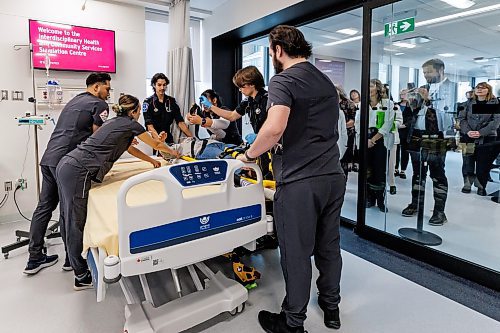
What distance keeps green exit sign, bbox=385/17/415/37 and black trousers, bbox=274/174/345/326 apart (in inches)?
70.4

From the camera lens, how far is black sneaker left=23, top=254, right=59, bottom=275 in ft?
7.88

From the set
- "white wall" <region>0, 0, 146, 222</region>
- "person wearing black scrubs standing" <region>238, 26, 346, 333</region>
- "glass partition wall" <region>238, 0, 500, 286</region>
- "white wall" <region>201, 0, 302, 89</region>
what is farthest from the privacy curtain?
"person wearing black scrubs standing" <region>238, 26, 346, 333</region>

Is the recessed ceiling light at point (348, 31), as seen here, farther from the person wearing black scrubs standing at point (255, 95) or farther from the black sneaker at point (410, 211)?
the person wearing black scrubs standing at point (255, 95)

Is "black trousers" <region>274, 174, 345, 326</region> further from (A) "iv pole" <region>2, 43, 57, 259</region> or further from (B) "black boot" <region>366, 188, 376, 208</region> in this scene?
(A) "iv pole" <region>2, 43, 57, 259</region>

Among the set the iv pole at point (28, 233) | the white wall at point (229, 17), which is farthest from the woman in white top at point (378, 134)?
A: the iv pole at point (28, 233)

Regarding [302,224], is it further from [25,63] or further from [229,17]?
[25,63]

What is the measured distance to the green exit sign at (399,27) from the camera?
276 cm

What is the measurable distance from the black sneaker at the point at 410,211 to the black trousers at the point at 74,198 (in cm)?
257

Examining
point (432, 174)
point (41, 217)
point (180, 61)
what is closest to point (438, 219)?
point (432, 174)

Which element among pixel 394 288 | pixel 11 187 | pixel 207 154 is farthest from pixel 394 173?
pixel 11 187

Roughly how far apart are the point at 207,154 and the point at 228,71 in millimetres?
2327

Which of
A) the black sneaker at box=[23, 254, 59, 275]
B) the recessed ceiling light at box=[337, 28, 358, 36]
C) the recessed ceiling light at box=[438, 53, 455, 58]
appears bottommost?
the black sneaker at box=[23, 254, 59, 275]

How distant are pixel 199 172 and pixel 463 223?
225 cm

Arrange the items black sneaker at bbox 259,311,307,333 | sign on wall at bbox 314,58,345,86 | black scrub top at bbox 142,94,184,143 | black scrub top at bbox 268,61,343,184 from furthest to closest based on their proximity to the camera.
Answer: sign on wall at bbox 314,58,345,86 → black scrub top at bbox 142,94,184,143 → black sneaker at bbox 259,311,307,333 → black scrub top at bbox 268,61,343,184
